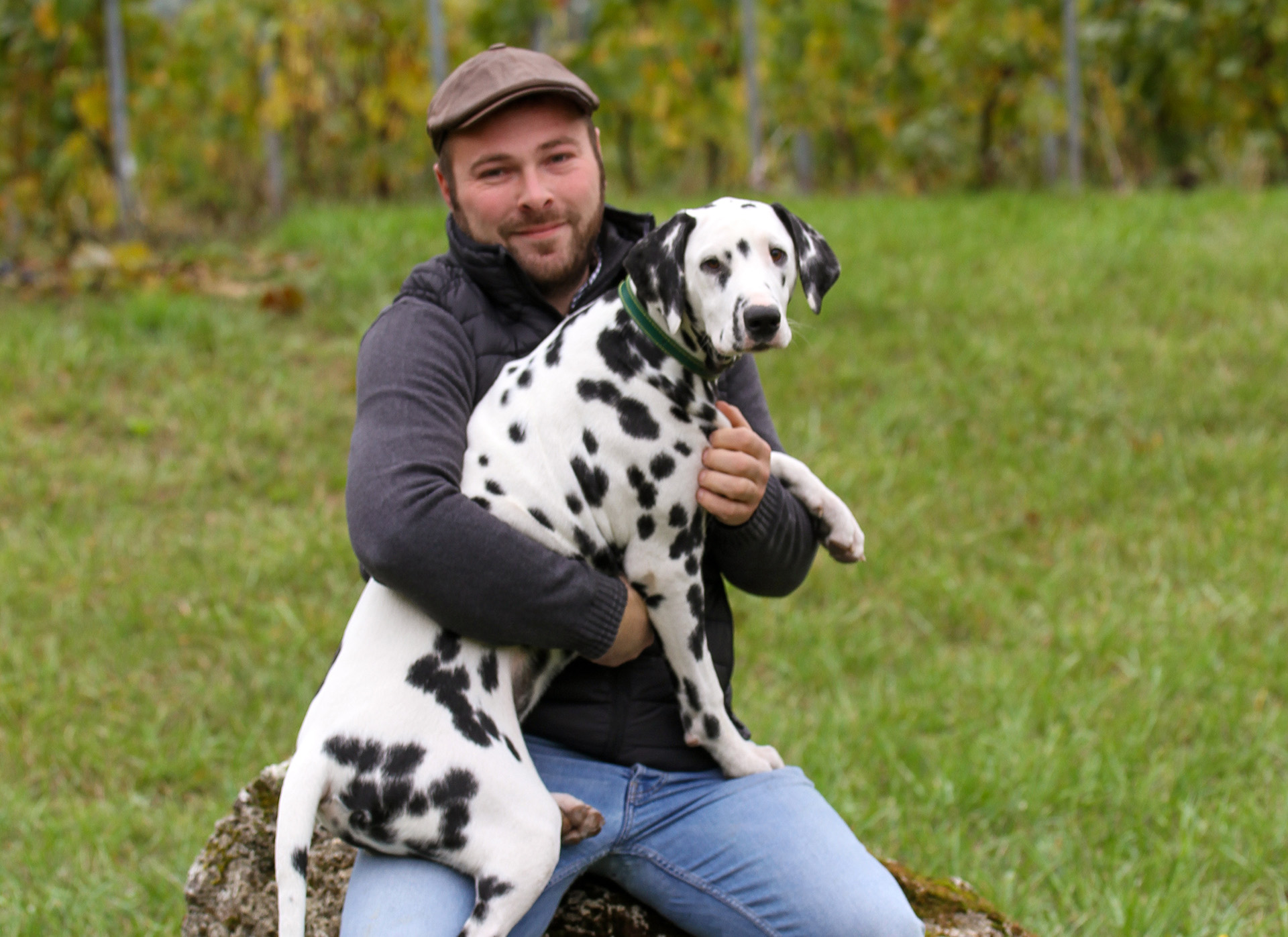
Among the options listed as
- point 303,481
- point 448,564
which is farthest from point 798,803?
point 303,481

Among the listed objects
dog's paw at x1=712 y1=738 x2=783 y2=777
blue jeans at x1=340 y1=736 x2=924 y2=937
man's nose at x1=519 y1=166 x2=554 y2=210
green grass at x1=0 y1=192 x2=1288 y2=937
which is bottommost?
green grass at x1=0 y1=192 x2=1288 y2=937

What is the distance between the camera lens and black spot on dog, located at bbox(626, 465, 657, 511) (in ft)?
7.47

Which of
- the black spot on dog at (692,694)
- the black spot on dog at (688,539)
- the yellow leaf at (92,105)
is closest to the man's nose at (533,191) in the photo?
the black spot on dog at (688,539)

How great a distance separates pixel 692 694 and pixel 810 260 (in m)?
0.82

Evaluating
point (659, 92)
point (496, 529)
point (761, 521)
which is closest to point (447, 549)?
point (496, 529)

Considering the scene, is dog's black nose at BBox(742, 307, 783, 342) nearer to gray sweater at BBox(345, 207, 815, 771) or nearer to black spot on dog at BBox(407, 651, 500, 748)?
gray sweater at BBox(345, 207, 815, 771)

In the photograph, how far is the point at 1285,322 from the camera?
21.0 ft

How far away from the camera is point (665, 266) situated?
2.20 m

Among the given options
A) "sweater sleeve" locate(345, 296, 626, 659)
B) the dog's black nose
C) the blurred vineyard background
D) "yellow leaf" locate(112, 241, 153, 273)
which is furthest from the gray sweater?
the blurred vineyard background

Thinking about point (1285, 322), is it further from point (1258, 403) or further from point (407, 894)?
point (407, 894)

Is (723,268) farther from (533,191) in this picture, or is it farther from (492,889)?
(492,889)

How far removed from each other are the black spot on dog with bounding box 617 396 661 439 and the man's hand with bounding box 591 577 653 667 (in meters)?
0.27

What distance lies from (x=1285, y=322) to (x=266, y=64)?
682 cm

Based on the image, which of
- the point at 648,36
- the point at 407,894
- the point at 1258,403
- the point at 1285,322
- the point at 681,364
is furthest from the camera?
the point at 648,36
